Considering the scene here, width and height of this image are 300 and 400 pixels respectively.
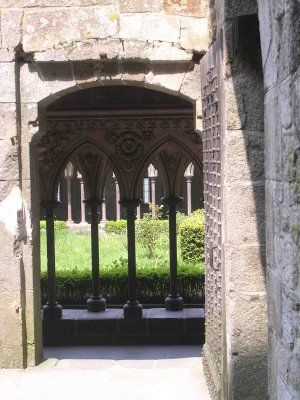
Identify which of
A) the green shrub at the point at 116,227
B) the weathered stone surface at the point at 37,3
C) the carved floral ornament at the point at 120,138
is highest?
the weathered stone surface at the point at 37,3

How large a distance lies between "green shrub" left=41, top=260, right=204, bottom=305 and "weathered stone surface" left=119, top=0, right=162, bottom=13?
5.16 metres

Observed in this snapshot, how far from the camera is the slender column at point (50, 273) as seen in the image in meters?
7.93

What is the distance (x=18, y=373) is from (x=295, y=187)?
3625mm

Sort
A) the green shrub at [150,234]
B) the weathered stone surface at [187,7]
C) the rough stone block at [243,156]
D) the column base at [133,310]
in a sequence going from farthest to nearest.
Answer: the green shrub at [150,234] < the column base at [133,310] < the weathered stone surface at [187,7] < the rough stone block at [243,156]

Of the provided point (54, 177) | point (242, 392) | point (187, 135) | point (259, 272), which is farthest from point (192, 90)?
point (54, 177)

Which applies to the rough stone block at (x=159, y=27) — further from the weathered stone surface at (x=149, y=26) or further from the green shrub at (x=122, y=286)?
the green shrub at (x=122, y=286)

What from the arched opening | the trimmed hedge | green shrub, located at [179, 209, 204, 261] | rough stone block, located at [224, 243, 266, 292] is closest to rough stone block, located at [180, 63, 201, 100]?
rough stone block, located at [224, 243, 266, 292]

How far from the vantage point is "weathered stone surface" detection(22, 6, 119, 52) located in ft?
16.3

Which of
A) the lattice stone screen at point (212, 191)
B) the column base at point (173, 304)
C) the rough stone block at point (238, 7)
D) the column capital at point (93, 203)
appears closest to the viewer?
the rough stone block at point (238, 7)

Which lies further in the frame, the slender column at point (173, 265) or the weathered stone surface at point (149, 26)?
the slender column at point (173, 265)

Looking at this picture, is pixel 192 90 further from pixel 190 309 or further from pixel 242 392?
pixel 190 309

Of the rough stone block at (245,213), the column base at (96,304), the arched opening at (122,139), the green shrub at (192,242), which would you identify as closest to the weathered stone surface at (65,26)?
the rough stone block at (245,213)

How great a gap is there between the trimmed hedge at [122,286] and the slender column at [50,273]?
1338 mm

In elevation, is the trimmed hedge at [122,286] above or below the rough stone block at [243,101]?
below
